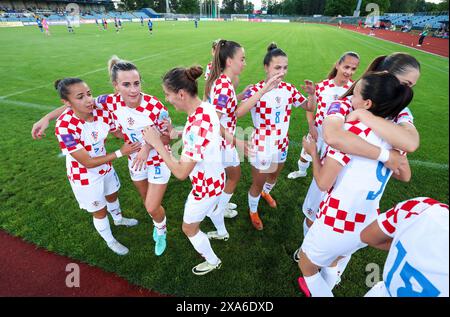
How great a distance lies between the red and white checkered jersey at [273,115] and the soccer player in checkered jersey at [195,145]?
1.06 metres

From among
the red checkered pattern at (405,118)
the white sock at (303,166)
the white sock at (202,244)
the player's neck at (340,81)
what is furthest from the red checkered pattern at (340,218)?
the white sock at (303,166)

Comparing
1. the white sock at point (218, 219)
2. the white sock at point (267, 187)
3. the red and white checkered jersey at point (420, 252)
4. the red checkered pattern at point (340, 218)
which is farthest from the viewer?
the white sock at point (267, 187)

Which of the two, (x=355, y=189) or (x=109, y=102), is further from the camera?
(x=109, y=102)

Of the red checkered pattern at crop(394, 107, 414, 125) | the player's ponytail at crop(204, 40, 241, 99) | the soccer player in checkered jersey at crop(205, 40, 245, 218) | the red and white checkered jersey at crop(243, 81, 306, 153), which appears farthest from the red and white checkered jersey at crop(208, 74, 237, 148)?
the red checkered pattern at crop(394, 107, 414, 125)

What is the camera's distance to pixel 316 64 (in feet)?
42.8

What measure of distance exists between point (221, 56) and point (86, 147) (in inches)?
71.4

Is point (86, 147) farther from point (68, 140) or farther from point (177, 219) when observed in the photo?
point (177, 219)

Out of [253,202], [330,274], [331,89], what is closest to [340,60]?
[331,89]

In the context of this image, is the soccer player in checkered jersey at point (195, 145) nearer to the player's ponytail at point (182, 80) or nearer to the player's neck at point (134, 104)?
the player's ponytail at point (182, 80)

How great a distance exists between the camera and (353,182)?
171 centimetres

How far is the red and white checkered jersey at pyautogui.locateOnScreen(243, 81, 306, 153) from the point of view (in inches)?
121

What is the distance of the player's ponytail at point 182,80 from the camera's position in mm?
2070
